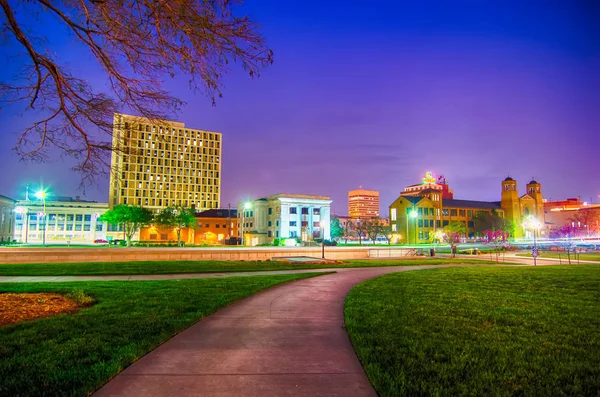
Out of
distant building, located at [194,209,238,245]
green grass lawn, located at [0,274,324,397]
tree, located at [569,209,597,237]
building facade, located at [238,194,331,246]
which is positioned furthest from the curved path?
tree, located at [569,209,597,237]

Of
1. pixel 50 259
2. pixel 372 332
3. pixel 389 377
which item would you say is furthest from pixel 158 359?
pixel 50 259

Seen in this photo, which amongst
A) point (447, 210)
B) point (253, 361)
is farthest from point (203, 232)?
point (253, 361)

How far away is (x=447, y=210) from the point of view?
11175 centimetres

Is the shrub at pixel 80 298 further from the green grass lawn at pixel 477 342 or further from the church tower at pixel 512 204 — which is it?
the church tower at pixel 512 204

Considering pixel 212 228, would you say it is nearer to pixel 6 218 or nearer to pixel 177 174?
pixel 6 218

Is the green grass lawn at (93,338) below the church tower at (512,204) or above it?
below

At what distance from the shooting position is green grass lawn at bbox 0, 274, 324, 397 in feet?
15.8

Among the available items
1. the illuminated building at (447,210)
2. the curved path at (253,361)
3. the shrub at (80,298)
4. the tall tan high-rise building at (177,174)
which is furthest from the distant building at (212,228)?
the curved path at (253,361)

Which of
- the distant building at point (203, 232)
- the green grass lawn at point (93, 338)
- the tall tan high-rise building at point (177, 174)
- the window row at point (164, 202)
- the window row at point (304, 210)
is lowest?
the green grass lawn at point (93, 338)

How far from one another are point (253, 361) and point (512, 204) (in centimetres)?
13084

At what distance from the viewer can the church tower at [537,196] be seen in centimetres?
11906

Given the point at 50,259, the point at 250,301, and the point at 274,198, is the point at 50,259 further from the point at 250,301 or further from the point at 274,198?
the point at 274,198

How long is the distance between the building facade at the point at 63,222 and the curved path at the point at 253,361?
11082 centimetres

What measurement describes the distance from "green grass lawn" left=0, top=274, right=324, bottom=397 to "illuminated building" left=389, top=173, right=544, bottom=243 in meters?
88.5
